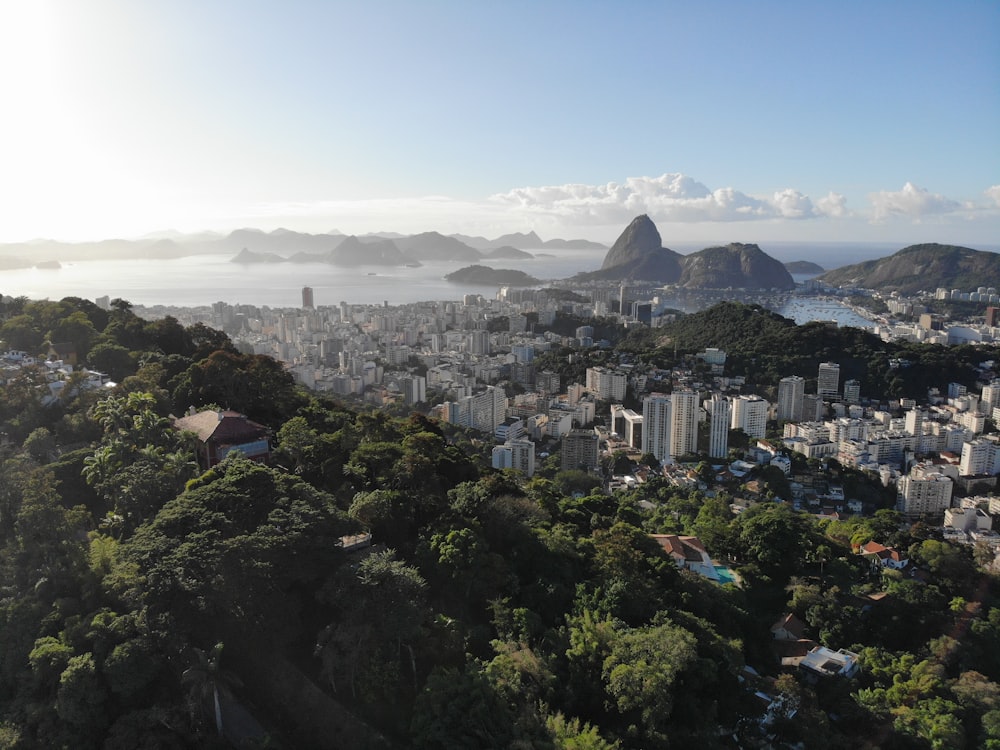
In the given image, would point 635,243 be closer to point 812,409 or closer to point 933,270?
point 933,270

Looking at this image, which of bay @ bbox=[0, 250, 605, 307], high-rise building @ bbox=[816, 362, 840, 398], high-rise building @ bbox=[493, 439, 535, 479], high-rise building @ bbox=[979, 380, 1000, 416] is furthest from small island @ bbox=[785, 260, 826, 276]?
high-rise building @ bbox=[493, 439, 535, 479]

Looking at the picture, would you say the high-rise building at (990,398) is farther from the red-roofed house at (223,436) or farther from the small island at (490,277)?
the small island at (490,277)

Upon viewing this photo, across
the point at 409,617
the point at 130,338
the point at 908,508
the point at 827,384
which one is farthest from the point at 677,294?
the point at 409,617

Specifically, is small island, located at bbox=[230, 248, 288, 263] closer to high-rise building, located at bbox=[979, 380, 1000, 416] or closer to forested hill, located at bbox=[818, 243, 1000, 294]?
forested hill, located at bbox=[818, 243, 1000, 294]

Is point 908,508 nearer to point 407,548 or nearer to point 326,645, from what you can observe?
point 407,548

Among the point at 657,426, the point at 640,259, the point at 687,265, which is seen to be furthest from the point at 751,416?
the point at 640,259

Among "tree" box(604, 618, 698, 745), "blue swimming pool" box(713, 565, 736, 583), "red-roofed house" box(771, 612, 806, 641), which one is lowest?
"red-roofed house" box(771, 612, 806, 641)
